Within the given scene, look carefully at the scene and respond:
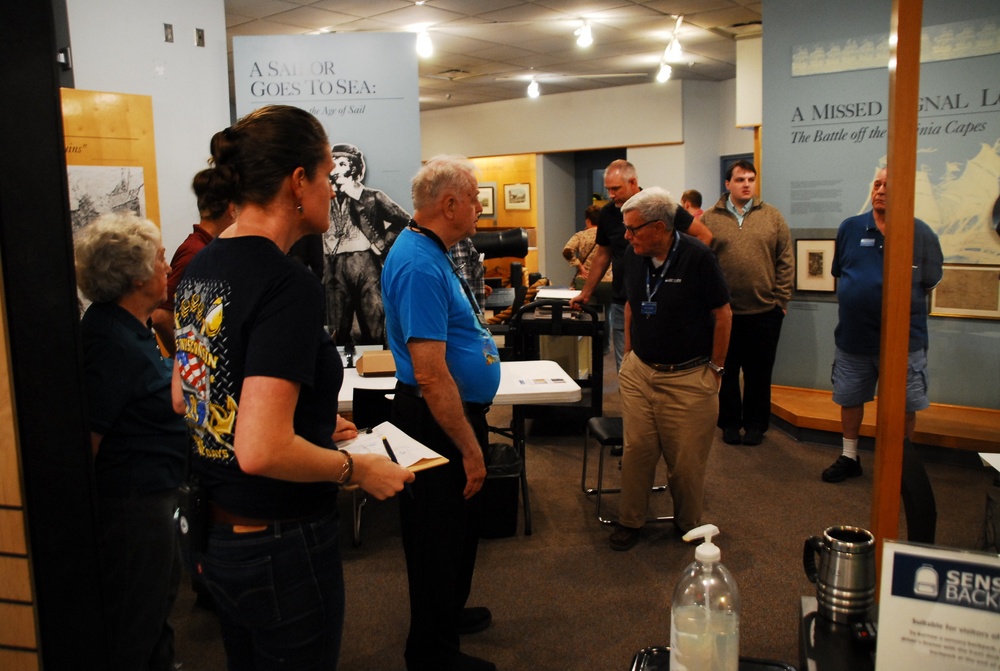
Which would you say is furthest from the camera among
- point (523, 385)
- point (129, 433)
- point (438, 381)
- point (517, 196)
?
point (517, 196)

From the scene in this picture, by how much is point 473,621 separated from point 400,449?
134 centimetres

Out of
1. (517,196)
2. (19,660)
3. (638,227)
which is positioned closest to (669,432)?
(638,227)

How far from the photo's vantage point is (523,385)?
345 cm

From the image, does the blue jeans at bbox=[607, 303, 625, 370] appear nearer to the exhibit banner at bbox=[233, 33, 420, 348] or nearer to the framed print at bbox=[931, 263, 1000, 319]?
the exhibit banner at bbox=[233, 33, 420, 348]

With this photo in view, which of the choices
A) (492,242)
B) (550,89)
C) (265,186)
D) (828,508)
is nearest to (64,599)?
(265,186)

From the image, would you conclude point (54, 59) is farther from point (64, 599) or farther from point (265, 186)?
point (64, 599)

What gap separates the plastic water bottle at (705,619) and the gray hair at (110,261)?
4.92 feet

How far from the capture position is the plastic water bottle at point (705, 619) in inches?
48.4

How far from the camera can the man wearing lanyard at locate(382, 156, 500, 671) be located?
6.82 ft

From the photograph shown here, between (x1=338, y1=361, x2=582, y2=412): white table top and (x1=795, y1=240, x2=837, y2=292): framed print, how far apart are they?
2.50 meters

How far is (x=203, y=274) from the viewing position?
1.35 m

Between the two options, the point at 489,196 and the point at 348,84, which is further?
the point at 489,196

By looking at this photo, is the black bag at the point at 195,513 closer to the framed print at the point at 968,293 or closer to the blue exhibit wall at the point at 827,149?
the framed print at the point at 968,293

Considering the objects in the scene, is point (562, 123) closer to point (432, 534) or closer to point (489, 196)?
point (489, 196)
